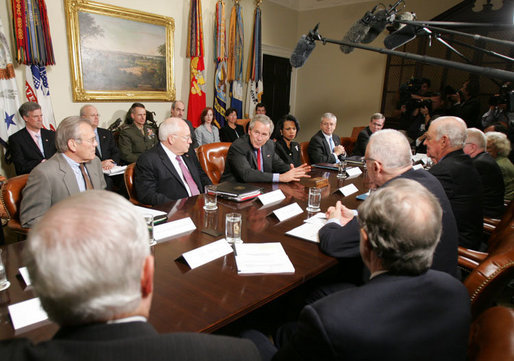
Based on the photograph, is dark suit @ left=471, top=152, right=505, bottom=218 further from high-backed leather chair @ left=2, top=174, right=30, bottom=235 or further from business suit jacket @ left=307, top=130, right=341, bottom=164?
high-backed leather chair @ left=2, top=174, right=30, bottom=235

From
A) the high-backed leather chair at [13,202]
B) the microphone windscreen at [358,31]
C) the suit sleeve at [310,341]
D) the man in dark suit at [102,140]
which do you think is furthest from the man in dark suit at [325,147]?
the suit sleeve at [310,341]

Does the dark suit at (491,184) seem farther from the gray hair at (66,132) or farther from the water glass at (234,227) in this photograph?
the gray hair at (66,132)

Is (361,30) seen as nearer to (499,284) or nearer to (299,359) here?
(499,284)

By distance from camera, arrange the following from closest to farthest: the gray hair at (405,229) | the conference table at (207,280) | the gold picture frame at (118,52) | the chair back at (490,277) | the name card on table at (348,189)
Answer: the gray hair at (405,229)
the conference table at (207,280)
the chair back at (490,277)
the name card on table at (348,189)
the gold picture frame at (118,52)

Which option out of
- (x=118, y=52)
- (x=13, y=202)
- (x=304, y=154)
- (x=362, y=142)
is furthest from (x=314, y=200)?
(x=118, y=52)

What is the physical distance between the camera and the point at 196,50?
5551 mm

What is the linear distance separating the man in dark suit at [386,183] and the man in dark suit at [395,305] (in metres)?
0.47

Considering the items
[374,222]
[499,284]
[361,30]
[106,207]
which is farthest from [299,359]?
[361,30]

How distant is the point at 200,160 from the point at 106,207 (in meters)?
2.52

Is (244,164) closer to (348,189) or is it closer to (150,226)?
(348,189)

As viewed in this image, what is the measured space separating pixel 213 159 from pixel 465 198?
2.04 metres

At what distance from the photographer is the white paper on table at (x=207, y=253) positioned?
1333 mm

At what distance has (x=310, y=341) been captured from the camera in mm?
792

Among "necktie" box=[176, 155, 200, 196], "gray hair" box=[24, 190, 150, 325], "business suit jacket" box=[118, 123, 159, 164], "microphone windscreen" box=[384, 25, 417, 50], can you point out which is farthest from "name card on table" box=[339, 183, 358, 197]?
"business suit jacket" box=[118, 123, 159, 164]
